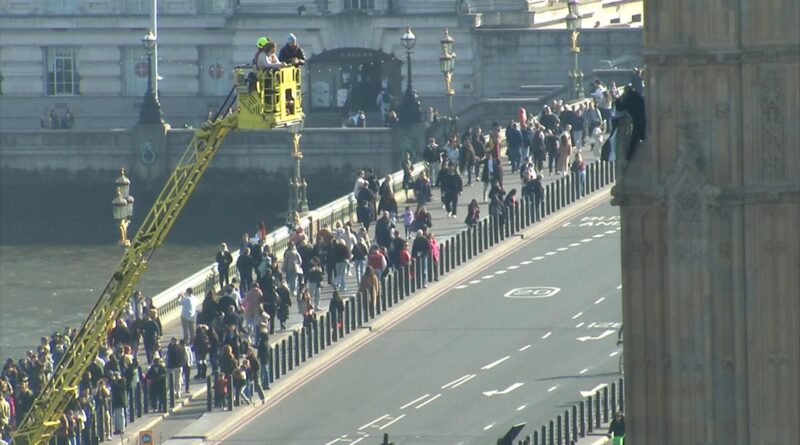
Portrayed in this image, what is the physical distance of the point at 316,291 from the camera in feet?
217

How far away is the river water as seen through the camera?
276 ft

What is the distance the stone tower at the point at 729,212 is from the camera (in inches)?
1142

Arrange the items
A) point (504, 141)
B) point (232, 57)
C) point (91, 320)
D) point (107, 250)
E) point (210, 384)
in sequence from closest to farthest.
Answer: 1. point (91, 320)
2. point (210, 384)
3. point (504, 141)
4. point (107, 250)
5. point (232, 57)

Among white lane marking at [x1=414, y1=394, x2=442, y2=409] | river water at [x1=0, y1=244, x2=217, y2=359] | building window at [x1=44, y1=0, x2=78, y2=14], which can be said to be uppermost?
building window at [x1=44, y1=0, x2=78, y2=14]

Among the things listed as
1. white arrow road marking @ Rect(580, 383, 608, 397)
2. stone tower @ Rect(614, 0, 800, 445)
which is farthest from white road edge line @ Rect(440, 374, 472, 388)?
stone tower @ Rect(614, 0, 800, 445)

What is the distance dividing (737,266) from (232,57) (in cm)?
9146

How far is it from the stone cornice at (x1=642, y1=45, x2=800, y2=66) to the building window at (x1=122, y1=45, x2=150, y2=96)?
91.7 meters

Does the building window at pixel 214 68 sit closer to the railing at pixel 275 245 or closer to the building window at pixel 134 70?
the building window at pixel 134 70

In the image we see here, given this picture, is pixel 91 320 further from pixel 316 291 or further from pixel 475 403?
pixel 316 291

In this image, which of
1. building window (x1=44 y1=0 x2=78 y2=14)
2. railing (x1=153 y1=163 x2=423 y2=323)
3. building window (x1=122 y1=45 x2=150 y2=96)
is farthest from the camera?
building window (x1=44 y1=0 x2=78 y2=14)

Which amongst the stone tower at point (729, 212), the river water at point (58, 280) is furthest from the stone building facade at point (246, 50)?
the stone tower at point (729, 212)

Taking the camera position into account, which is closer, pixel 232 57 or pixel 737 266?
pixel 737 266

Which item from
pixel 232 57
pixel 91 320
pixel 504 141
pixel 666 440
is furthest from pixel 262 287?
pixel 232 57

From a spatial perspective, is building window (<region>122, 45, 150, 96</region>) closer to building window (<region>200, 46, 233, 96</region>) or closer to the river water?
building window (<region>200, 46, 233, 96</region>)
